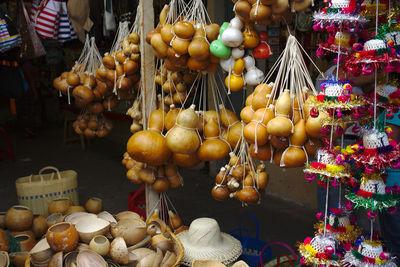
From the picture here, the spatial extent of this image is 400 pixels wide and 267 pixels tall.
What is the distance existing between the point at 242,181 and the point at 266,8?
3.12ft

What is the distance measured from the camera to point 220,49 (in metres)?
2.08

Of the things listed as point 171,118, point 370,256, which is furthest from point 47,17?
point 370,256

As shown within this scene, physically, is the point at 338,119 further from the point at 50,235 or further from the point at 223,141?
the point at 50,235

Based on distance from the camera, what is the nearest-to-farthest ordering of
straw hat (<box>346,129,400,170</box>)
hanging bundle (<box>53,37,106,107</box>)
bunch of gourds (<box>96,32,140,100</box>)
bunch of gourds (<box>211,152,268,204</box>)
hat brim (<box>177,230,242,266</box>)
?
straw hat (<box>346,129,400,170</box>), bunch of gourds (<box>211,152,268,204</box>), hat brim (<box>177,230,242,266</box>), bunch of gourds (<box>96,32,140,100</box>), hanging bundle (<box>53,37,106,107</box>)

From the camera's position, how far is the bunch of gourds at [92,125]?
3709mm

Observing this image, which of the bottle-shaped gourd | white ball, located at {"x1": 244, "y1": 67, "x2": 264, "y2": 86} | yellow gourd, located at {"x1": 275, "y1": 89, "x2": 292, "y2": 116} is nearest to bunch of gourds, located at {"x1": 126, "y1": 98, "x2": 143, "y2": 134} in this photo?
the bottle-shaped gourd

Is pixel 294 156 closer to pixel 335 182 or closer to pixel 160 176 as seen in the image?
pixel 335 182

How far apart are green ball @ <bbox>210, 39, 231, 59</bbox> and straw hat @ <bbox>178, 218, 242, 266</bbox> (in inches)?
40.2

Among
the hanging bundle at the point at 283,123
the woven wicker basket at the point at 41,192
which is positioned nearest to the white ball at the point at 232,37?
the hanging bundle at the point at 283,123

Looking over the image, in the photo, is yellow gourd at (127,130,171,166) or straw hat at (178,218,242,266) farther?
straw hat at (178,218,242,266)

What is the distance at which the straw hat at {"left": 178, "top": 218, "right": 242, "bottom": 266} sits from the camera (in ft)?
7.76

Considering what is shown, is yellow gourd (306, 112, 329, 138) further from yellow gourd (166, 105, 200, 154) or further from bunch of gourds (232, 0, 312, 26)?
yellow gourd (166, 105, 200, 154)

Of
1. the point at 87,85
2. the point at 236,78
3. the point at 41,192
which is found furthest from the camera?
the point at 41,192

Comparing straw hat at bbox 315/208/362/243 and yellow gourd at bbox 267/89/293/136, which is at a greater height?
yellow gourd at bbox 267/89/293/136
